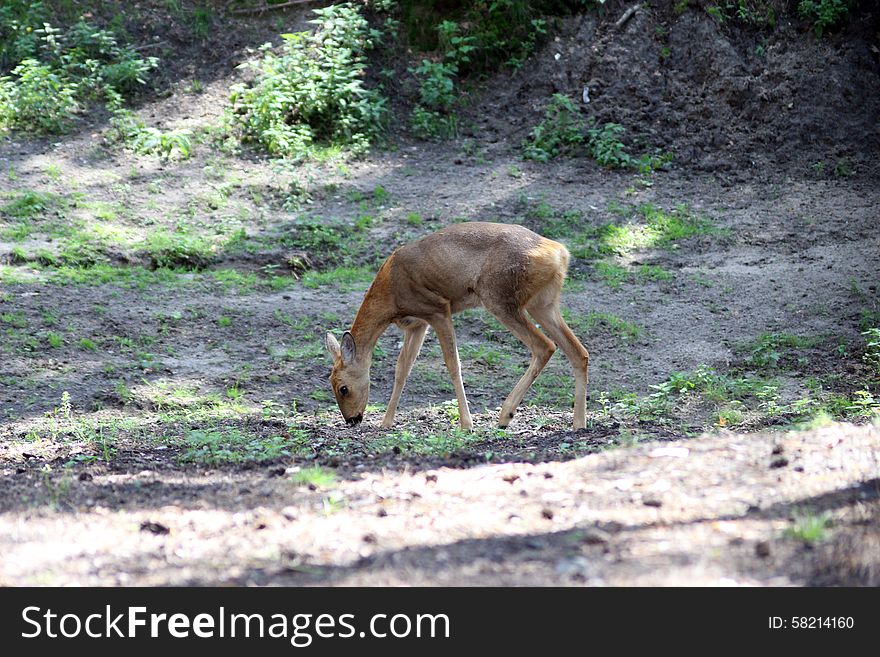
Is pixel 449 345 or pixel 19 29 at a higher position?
pixel 19 29

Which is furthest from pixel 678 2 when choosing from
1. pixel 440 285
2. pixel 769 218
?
pixel 440 285

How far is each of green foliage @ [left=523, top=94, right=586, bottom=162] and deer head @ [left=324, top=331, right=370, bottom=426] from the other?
7652mm

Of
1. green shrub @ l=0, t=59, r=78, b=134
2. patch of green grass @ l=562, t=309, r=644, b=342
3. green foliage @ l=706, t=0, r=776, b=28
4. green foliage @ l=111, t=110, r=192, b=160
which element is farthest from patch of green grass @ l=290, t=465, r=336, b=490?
green foliage @ l=706, t=0, r=776, b=28

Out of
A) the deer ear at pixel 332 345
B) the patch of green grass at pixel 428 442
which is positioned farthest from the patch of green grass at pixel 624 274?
the patch of green grass at pixel 428 442

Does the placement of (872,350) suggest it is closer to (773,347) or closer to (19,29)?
(773,347)

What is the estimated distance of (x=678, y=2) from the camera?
17812mm

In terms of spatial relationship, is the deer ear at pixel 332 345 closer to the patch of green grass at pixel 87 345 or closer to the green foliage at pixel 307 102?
the patch of green grass at pixel 87 345

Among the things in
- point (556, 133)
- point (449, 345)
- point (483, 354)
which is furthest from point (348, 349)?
point (556, 133)

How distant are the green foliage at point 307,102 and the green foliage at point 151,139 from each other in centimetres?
90

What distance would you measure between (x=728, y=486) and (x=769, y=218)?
32.0 ft

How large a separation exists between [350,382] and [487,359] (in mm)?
1946

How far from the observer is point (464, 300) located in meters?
9.28

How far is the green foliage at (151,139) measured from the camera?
1544cm
